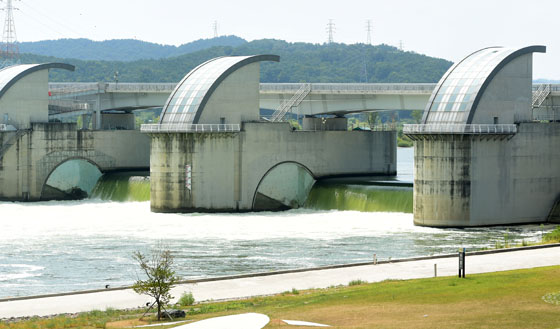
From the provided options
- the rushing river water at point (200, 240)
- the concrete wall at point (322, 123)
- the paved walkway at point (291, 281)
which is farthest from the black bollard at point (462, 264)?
the concrete wall at point (322, 123)

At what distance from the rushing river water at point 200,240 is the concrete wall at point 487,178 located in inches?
60.9

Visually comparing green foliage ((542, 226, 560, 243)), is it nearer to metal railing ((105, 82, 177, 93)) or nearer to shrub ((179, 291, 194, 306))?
shrub ((179, 291, 194, 306))

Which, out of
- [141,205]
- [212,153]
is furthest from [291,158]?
[141,205]

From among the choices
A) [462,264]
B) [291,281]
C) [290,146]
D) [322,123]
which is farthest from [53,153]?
[462,264]

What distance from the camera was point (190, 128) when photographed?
85.7 m

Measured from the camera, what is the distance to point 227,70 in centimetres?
8806

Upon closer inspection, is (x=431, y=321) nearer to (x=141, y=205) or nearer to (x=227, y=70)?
(x=227, y=70)

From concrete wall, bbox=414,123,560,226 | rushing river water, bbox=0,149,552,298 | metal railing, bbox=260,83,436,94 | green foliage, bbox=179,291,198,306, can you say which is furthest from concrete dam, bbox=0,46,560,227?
green foliage, bbox=179,291,198,306

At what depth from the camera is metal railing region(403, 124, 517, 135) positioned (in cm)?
7400

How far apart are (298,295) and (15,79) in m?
67.0

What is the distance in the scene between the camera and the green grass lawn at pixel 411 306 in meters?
33.8

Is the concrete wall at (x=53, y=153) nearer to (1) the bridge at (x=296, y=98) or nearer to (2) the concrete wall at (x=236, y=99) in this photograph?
(1) the bridge at (x=296, y=98)

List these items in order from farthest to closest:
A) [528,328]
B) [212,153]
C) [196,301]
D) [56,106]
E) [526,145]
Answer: [56,106]
[212,153]
[526,145]
[196,301]
[528,328]

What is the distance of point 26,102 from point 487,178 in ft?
166
